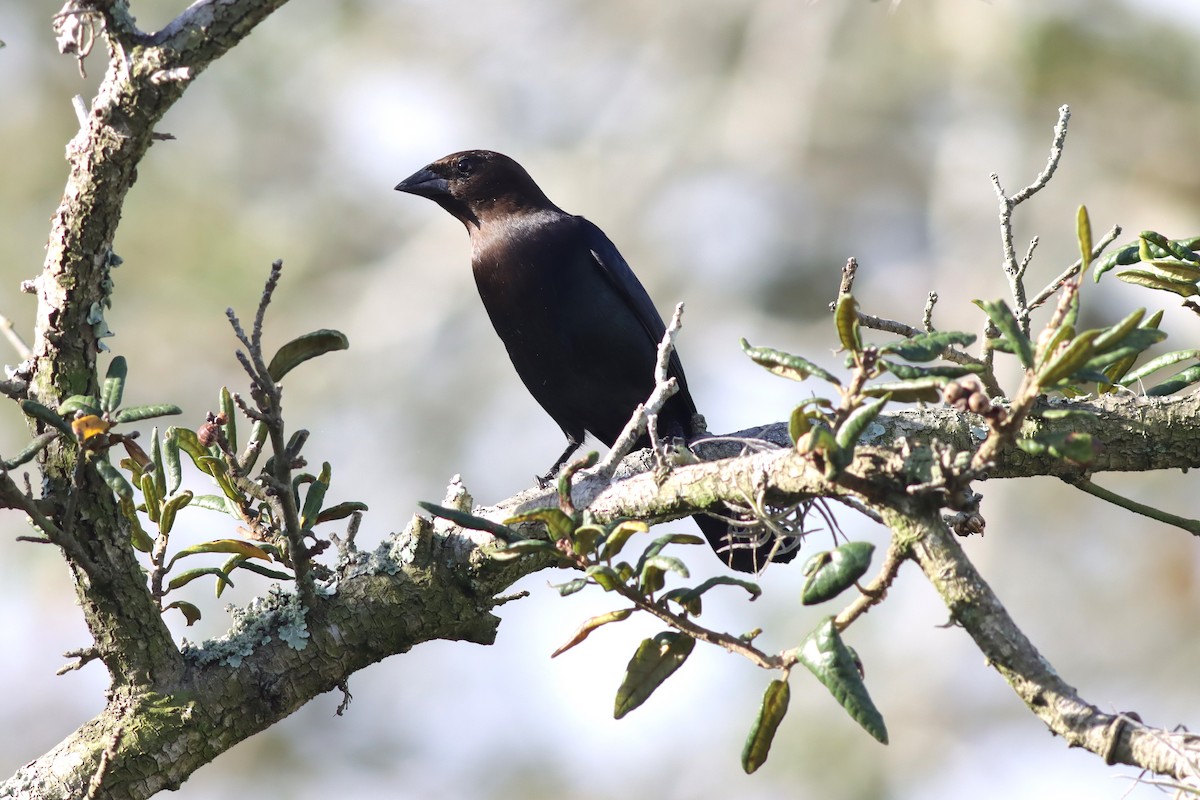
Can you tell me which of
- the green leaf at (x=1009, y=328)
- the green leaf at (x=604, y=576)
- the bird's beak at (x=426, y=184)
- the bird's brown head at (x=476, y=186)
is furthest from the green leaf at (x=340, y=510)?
the bird's beak at (x=426, y=184)

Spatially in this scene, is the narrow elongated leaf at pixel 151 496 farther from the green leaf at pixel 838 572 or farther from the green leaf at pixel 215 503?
the green leaf at pixel 838 572

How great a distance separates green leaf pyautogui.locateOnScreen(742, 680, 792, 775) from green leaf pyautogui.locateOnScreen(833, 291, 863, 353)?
47 cm

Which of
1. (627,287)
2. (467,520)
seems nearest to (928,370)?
(467,520)

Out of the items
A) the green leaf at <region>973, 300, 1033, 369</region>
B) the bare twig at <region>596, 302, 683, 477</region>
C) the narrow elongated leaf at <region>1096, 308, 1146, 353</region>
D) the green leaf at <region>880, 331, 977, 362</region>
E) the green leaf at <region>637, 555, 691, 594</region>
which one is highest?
the bare twig at <region>596, 302, 683, 477</region>

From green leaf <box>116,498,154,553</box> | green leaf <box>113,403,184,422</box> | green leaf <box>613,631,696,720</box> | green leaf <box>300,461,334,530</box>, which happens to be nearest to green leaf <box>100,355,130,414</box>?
green leaf <box>113,403,184,422</box>

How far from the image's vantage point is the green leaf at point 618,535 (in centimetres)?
178

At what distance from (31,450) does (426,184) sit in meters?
3.21

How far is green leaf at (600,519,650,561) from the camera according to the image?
5.85 ft

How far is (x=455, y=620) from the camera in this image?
2467 mm

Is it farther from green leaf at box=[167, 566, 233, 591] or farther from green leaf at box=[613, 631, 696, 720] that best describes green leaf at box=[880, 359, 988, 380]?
green leaf at box=[167, 566, 233, 591]

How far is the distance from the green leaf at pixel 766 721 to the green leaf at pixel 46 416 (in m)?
1.10

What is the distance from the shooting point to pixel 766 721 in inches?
69.0

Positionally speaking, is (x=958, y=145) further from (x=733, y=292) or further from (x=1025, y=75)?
(x=733, y=292)

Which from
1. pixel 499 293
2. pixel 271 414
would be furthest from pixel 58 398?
pixel 499 293
